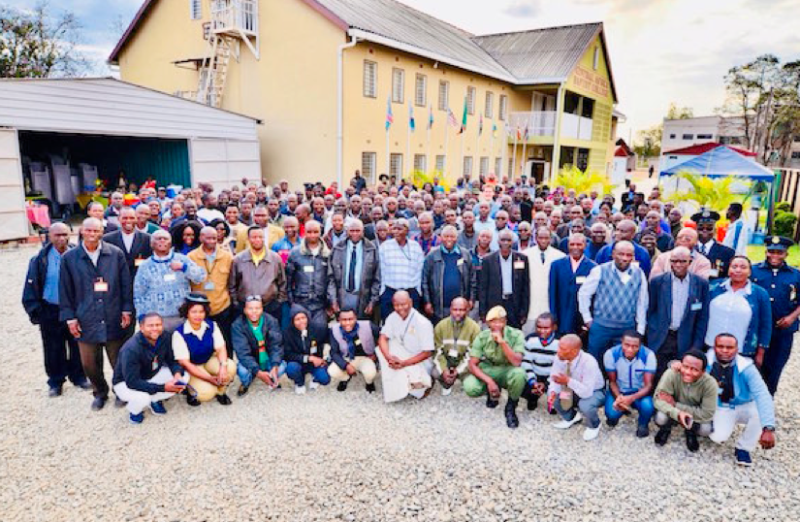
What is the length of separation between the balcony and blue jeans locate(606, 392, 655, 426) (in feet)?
69.6

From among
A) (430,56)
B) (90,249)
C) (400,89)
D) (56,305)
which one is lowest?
(56,305)

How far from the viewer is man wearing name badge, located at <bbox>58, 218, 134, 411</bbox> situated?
504 cm

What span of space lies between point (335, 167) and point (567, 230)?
10627 millimetres

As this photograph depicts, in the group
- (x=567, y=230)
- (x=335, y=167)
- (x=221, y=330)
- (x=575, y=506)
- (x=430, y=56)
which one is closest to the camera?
(x=575, y=506)

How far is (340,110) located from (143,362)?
1258 centimetres

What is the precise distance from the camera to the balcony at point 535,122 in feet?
80.6

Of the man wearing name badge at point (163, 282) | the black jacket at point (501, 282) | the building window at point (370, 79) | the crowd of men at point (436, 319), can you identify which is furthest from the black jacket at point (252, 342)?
the building window at point (370, 79)

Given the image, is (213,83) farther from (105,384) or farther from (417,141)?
(105,384)

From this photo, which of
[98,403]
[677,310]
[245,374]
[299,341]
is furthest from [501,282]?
[98,403]

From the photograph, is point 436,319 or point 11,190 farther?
point 11,190

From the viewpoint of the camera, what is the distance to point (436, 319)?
6.46m

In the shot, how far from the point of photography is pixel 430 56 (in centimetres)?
1831

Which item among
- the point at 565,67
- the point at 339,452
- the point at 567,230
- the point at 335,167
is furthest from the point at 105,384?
the point at 565,67

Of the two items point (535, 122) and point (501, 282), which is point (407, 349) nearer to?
point (501, 282)
